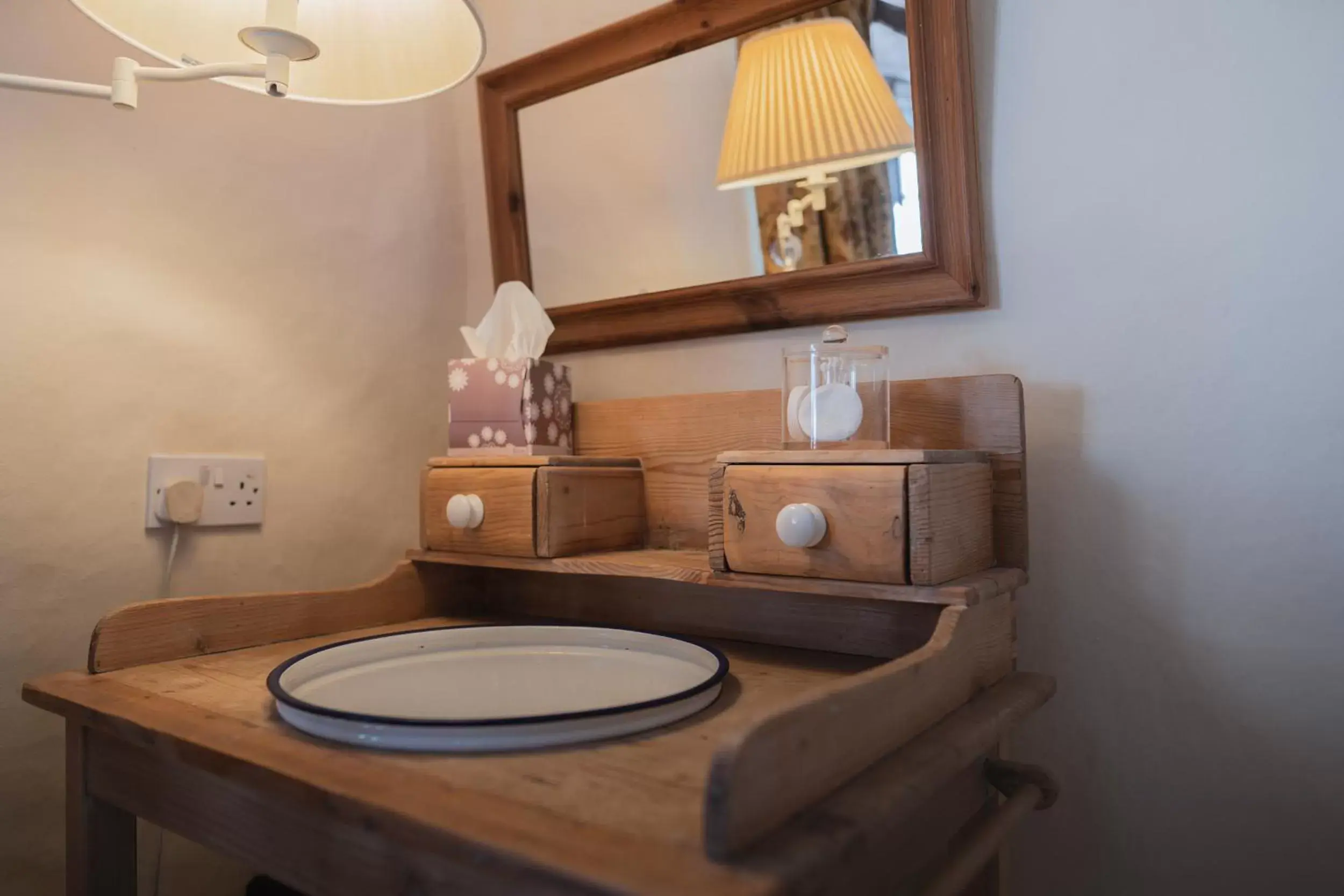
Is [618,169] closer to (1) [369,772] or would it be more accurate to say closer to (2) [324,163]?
(2) [324,163]

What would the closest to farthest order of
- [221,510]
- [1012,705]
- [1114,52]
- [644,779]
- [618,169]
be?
[644,779]
[1012,705]
[1114,52]
[221,510]
[618,169]

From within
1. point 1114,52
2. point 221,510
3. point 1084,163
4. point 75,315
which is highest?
point 1114,52

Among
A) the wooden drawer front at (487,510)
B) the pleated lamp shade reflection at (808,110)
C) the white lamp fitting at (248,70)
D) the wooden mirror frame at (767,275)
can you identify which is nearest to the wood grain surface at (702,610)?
the wooden drawer front at (487,510)

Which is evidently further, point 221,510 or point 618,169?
point 618,169

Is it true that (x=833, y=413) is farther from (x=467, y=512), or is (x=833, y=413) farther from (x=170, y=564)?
(x=170, y=564)

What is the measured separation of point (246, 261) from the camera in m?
1.14

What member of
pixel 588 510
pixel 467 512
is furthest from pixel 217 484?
pixel 588 510

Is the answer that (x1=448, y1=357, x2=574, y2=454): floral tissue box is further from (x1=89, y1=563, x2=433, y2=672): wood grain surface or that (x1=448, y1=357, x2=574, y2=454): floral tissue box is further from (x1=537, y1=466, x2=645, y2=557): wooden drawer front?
(x1=89, y1=563, x2=433, y2=672): wood grain surface

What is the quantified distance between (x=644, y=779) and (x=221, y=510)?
80cm

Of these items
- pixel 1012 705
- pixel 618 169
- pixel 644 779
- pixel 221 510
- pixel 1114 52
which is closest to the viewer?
pixel 644 779

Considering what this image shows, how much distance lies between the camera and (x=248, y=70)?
0.78m

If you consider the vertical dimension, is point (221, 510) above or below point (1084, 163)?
below

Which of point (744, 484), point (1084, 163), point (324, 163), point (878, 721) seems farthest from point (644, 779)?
point (324, 163)

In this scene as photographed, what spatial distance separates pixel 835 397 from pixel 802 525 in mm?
159
